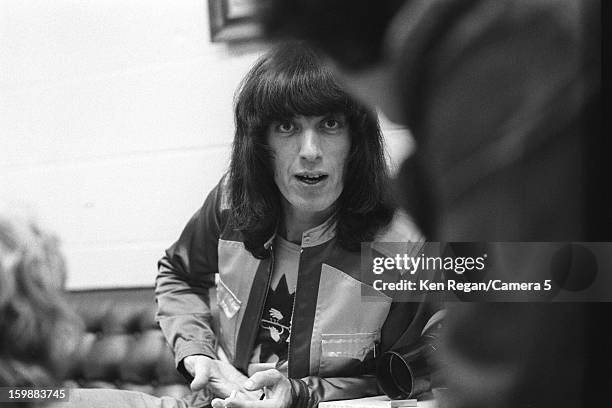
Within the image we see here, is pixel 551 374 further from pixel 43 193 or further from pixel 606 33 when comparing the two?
pixel 43 193

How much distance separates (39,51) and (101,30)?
Answer: 14 cm

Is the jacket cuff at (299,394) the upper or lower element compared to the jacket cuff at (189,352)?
lower

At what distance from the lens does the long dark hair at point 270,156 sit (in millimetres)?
1167

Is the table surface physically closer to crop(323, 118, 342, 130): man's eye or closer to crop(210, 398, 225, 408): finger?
crop(210, 398, 225, 408): finger

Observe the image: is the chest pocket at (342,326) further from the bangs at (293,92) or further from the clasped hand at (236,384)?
the bangs at (293,92)

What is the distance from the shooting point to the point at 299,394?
4.17 ft

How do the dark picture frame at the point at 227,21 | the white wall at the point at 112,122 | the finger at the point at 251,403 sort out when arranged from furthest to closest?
the white wall at the point at 112,122 → the finger at the point at 251,403 → the dark picture frame at the point at 227,21

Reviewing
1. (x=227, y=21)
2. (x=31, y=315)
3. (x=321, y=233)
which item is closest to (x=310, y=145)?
(x=321, y=233)

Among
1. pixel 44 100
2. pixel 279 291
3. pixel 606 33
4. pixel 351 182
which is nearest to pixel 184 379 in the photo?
pixel 279 291

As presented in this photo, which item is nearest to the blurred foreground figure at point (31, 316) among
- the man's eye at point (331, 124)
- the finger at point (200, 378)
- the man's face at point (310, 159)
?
the finger at point (200, 378)

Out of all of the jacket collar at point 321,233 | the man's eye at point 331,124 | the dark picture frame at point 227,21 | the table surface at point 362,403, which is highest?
the dark picture frame at point 227,21

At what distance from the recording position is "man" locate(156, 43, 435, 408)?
3.99 ft

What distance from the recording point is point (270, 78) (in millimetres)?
1245

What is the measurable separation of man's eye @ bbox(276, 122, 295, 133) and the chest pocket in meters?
0.24
